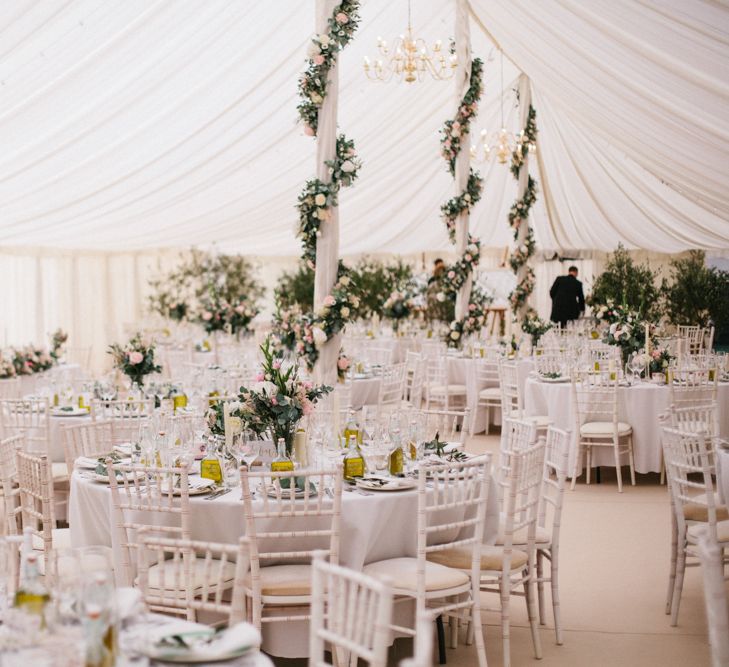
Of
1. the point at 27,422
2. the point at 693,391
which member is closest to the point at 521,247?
the point at 693,391

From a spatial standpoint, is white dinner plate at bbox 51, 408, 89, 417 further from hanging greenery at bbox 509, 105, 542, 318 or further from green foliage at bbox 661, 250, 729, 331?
green foliage at bbox 661, 250, 729, 331

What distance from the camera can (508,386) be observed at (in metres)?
9.23

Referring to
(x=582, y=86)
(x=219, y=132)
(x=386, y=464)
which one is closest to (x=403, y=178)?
(x=219, y=132)

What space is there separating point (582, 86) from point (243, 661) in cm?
579

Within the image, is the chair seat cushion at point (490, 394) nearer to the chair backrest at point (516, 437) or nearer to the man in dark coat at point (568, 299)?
the chair backrest at point (516, 437)

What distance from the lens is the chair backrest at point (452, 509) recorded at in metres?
4.01

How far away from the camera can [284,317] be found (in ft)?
24.3

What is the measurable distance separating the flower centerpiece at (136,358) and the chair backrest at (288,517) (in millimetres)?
3547

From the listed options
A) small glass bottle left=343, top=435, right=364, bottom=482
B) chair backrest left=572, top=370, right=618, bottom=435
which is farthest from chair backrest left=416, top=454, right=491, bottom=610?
chair backrest left=572, top=370, right=618, bottom=435

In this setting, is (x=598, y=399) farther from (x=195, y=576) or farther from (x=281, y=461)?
(x=195, y=576)

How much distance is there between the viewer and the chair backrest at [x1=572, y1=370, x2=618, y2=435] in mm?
8031

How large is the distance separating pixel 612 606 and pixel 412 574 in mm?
1629

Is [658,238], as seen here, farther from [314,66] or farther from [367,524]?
[367,524]

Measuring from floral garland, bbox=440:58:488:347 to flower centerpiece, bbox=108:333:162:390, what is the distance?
189 inches
